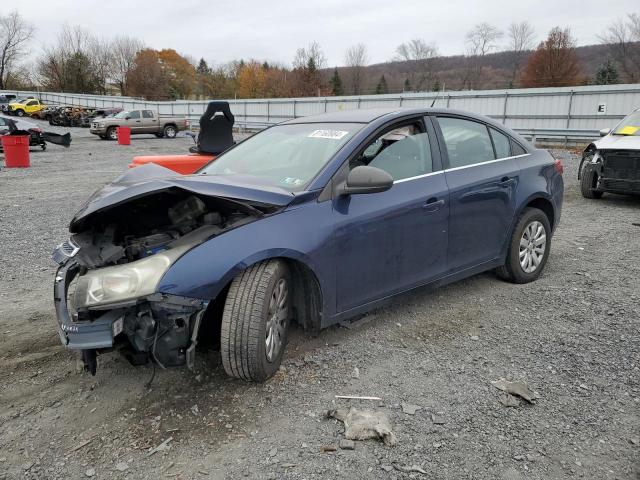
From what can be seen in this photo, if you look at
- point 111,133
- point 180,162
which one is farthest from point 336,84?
point 180,162

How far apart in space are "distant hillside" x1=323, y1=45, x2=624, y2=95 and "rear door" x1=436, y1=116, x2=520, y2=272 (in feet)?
174

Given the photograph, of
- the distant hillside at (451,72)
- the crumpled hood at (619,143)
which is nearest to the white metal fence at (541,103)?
the crumpled hood at (619,143)

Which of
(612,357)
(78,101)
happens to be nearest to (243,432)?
(612,357)

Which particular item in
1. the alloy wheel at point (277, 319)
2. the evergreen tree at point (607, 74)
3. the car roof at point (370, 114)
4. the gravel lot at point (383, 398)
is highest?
the evergreen tree at point (607, 74)

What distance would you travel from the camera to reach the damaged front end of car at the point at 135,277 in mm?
2525

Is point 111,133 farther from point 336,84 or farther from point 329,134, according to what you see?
point 336,84

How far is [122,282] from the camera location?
254 centimetres

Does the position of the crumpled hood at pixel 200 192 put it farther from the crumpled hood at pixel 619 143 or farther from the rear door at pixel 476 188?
the crumpled hood at pixel 619 143

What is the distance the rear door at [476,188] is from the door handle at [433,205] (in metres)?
0.14

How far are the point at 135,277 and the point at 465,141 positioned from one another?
282 centimetres

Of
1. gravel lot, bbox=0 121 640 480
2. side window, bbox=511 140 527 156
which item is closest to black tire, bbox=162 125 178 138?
gravel lot, bbox=0 121 640 480

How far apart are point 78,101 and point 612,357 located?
220ft

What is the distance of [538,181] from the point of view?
4535mm

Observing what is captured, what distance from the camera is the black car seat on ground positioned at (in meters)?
6.44
